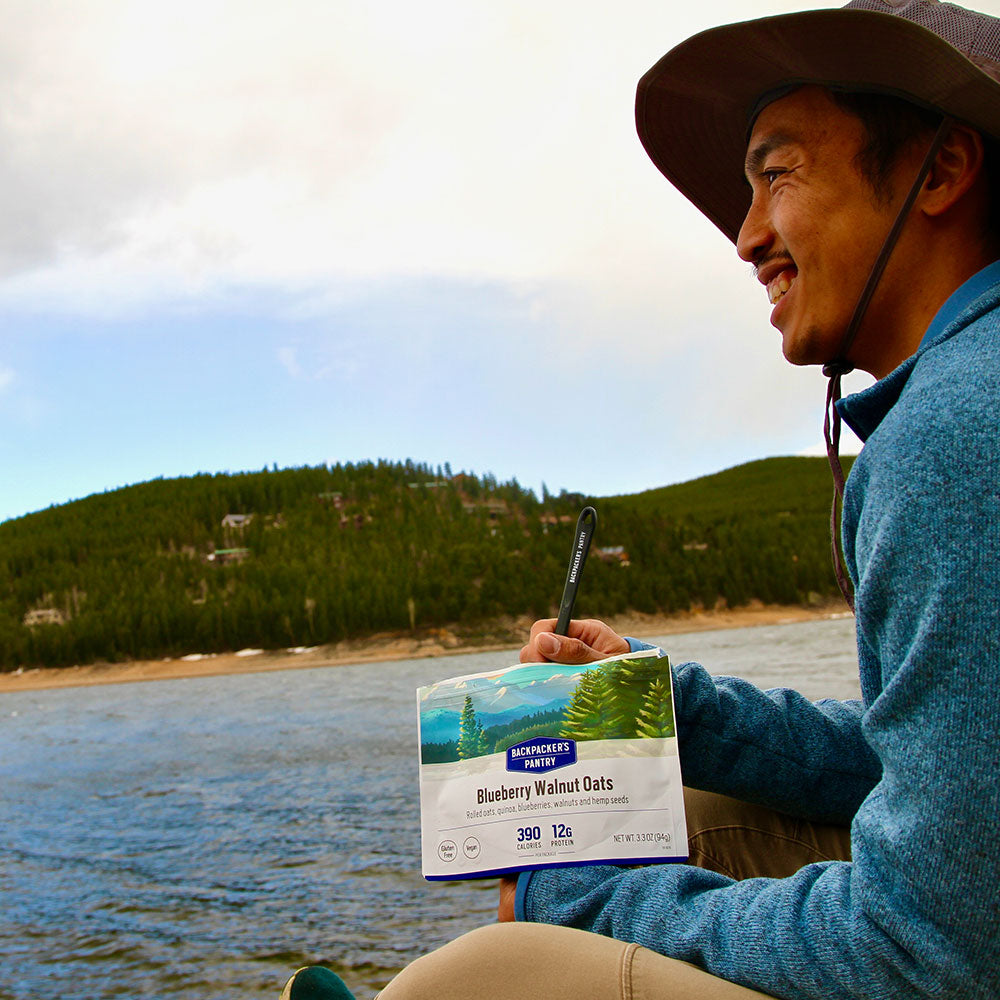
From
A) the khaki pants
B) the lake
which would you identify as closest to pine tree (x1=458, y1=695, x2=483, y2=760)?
the khaki pants

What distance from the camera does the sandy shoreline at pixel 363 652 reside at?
61500 millimetres

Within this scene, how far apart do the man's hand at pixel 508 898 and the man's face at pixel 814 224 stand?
834mm

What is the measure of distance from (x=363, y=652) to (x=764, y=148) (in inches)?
2614

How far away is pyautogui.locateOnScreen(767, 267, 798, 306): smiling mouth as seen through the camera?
4.80ft

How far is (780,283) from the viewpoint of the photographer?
149 cm

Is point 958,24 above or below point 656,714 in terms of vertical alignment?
above

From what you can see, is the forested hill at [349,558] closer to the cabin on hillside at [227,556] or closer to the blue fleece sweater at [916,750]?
the cabin on hillside at [227,556]

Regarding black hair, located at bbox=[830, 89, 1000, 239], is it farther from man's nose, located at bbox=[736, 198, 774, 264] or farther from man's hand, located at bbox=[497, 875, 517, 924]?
man's hand, located at bbox=[497, 875, 517, 924]

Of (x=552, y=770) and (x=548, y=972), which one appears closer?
(x=548, y=972)

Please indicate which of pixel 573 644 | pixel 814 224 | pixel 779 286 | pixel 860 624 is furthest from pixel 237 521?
pixel 860 624

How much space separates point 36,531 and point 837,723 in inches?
4127

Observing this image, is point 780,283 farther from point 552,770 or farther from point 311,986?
point 311,986

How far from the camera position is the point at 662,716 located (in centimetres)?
134

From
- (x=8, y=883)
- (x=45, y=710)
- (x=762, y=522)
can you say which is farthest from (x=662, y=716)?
(x=762, y=522)
